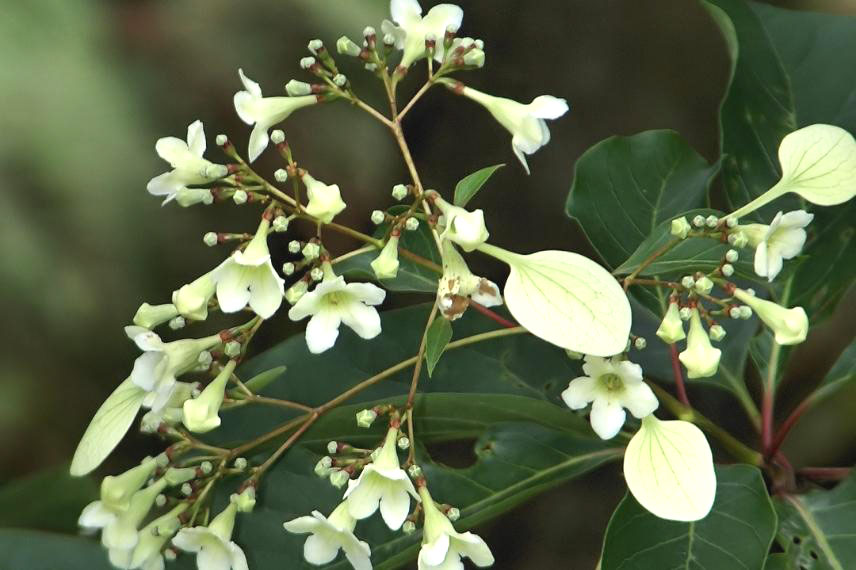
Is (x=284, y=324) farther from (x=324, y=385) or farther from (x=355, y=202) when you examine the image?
(x=324, y=385)

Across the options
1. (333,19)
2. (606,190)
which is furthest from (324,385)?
(333,19)

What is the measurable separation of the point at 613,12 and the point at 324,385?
0.84 m

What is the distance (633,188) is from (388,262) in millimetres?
430

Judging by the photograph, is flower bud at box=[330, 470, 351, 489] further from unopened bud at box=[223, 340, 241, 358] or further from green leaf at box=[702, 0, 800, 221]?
green leaf at box=[702, 0, 800, 221]

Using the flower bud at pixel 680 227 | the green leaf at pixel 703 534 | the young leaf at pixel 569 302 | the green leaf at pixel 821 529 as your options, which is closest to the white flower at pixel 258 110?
the young leaf at pixel 569 302

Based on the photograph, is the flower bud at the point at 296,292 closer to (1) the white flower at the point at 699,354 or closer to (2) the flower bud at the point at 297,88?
(2) the flower bud at the point at 297,88

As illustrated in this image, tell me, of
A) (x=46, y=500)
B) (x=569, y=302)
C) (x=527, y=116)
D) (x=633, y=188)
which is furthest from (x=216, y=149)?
(x=569, y=302)

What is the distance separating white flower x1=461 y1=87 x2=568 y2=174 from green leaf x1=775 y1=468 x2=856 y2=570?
47 centimetres

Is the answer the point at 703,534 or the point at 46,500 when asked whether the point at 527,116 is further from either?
the point at 46,500

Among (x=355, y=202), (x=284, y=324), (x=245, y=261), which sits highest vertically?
(x=245, y=261)

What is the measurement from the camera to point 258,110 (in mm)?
867

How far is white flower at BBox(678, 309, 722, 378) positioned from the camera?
0.82 m

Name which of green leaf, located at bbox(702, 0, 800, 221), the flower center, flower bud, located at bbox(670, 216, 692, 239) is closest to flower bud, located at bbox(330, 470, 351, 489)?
the flower center

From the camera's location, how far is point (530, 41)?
5.41 ft
